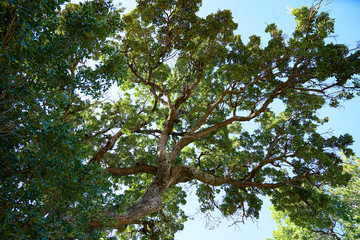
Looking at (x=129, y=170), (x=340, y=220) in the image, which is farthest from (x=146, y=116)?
(x=340, y=220)

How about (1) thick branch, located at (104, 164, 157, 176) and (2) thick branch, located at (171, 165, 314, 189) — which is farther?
(1) thick branch, located at (104, 164, 157, 176)

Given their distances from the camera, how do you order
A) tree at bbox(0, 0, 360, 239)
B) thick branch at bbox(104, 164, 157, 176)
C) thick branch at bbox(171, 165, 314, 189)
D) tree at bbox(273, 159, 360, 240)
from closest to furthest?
tree at bbox(0, 0, 360, 239) < thick branch at bbox(171, 165, 314, 189) < thick branch at bbox(104, 164, 157, 176) < tree at bbox(273, 159, 360, 240)

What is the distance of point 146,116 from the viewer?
9562 millimetres

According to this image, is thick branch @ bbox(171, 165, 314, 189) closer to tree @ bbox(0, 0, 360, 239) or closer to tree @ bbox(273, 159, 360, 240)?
tree @ bbox(0, 0, 360, 239)

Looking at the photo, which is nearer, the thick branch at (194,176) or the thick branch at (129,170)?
the thick branch at (194,176)

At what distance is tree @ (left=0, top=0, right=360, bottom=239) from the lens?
11.1 ft

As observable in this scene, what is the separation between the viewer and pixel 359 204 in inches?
→ 507

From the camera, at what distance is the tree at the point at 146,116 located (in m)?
3.38

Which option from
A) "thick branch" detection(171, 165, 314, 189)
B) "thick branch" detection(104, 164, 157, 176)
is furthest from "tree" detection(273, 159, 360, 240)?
"thick branch" detection(104, 164, 157, 176)

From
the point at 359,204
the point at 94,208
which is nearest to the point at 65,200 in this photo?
the point at 94,208

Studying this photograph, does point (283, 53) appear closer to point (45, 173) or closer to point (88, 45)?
point (88, 45)

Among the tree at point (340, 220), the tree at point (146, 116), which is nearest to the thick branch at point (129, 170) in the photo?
the tree at point (146, 116)

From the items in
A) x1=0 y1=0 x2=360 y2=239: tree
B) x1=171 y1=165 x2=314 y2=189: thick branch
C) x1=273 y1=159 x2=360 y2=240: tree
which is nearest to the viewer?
x1=0 y1=0 x2=360 y2=239: tree

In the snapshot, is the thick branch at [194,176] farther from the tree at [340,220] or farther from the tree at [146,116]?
the tree at [340,220]
